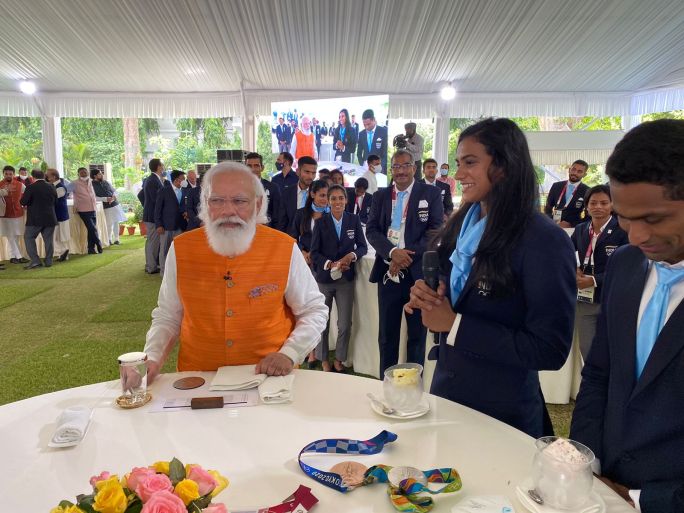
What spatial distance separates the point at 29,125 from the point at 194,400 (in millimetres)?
20469

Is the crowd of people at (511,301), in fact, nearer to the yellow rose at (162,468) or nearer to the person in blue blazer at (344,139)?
the yellow rose at (162,468)

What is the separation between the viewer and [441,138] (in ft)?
38.5

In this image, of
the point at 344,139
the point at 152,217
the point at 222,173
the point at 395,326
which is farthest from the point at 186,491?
the point at 344,139

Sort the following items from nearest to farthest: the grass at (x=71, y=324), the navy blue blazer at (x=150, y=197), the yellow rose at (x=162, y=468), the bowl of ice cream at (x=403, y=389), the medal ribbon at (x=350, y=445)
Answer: the yellow rose at (x=162, y=468) → the medal ribbon at (x=350, y=445) → the bowl of ice cream at (x=403, y=389) → the grass at (x=71, y=324) → the navy blue blazer at (x=150, y=197)

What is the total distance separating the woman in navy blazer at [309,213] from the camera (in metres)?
4.00

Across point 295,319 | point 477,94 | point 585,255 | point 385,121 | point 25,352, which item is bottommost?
point 25,352

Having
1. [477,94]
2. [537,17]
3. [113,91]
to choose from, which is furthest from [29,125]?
[537,17]

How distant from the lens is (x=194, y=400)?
1.39 metres

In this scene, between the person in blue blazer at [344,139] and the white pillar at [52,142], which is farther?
the white pillar at [52,142]

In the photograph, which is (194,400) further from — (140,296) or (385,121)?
(385,121)

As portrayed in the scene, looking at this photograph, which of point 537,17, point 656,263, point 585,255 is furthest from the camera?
point 537,17

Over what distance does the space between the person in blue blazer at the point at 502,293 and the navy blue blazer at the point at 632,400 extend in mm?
135

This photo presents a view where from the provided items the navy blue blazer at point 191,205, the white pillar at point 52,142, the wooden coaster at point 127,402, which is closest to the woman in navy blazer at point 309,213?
the wooden coaster at point 127,402

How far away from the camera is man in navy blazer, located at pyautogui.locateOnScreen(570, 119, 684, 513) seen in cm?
92
